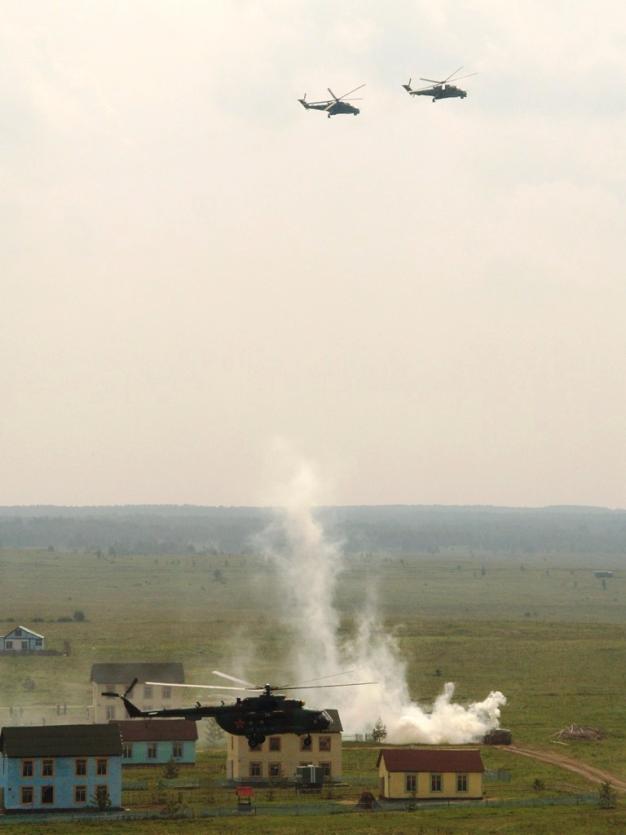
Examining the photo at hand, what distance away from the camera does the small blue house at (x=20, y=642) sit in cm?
16638

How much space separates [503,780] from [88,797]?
25.0m

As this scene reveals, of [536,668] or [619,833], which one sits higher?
[536,668]

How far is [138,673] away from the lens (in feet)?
400

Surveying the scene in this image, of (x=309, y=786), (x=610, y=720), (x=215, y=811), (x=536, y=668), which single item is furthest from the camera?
(x=536, y=668)

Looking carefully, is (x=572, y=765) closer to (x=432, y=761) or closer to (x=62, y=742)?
(x=432, y=761)

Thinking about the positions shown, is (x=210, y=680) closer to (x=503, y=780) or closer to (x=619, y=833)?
(x=503, y=780)

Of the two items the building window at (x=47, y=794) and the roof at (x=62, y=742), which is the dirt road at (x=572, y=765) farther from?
the building window at (x=47, y=794)

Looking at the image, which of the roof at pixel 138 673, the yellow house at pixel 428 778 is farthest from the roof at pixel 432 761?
the roof at pixel 138 673

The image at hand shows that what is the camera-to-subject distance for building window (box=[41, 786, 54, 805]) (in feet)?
297

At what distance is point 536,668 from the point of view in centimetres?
16075

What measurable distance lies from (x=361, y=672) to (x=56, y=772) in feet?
158

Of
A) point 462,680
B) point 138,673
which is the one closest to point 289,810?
point 138,673

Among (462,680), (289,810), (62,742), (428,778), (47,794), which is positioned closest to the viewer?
(289,810)

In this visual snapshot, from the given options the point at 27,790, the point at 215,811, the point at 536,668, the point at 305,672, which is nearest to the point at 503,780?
the point at 215,811
